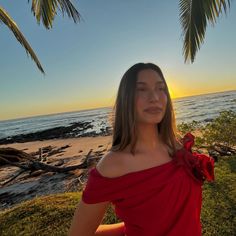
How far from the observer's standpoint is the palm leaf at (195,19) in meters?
4.96

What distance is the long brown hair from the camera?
1.53 metres

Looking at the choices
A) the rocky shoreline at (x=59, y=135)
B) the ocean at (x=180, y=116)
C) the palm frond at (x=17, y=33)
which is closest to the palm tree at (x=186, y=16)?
the palm frond at (x=17, y=33)

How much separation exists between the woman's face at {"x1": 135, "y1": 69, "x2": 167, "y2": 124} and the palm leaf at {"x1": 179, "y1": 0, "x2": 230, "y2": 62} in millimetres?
4009

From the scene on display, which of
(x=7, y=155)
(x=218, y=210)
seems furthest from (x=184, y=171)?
(x=7, y=155)

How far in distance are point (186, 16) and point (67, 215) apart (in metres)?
4.66

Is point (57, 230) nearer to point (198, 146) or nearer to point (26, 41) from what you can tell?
point (26, 41)

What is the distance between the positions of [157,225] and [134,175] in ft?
0.93

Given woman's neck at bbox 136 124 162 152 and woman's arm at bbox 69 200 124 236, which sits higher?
woman's neck at bbox 136 124 162 152

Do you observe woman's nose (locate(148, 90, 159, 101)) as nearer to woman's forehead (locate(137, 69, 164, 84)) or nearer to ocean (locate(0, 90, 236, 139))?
woman's forehead (locate(137, 69, 164, 84))

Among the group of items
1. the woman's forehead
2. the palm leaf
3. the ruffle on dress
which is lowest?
the ruffle on dress

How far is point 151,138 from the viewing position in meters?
1.62

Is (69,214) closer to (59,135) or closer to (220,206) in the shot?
(220,206)

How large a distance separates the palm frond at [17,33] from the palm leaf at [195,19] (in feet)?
11.3

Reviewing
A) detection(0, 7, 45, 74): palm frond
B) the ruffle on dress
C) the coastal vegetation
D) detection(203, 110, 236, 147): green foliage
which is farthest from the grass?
detection(0, 7, 45, 74): palm frond
